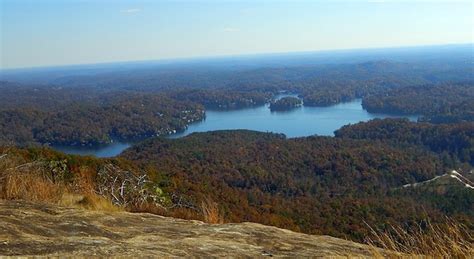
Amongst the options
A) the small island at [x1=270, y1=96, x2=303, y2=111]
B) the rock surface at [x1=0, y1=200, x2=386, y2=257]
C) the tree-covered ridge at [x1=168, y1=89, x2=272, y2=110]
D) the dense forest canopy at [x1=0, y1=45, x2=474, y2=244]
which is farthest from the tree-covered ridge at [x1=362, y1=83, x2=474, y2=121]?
the rock surface at [x1=0, y1=200, x2=386, y2=257]

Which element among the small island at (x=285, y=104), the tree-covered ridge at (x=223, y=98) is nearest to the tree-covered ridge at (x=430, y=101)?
the small island at (x=285, y=104)

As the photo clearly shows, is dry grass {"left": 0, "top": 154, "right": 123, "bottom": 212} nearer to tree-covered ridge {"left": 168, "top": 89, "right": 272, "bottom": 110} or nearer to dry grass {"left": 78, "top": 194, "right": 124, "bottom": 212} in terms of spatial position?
dry grass {"left": 78, "top": 194, "right": 124, "bottom": 212}

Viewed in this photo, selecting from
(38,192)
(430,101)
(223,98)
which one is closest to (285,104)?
(223,98)

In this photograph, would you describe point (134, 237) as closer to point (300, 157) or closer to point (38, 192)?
point (38, 192)

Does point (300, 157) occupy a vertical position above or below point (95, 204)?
below

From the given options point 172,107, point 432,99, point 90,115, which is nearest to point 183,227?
point 90,115

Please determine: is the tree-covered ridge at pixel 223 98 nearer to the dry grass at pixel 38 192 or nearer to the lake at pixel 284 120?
the lake at pixel 284 120
